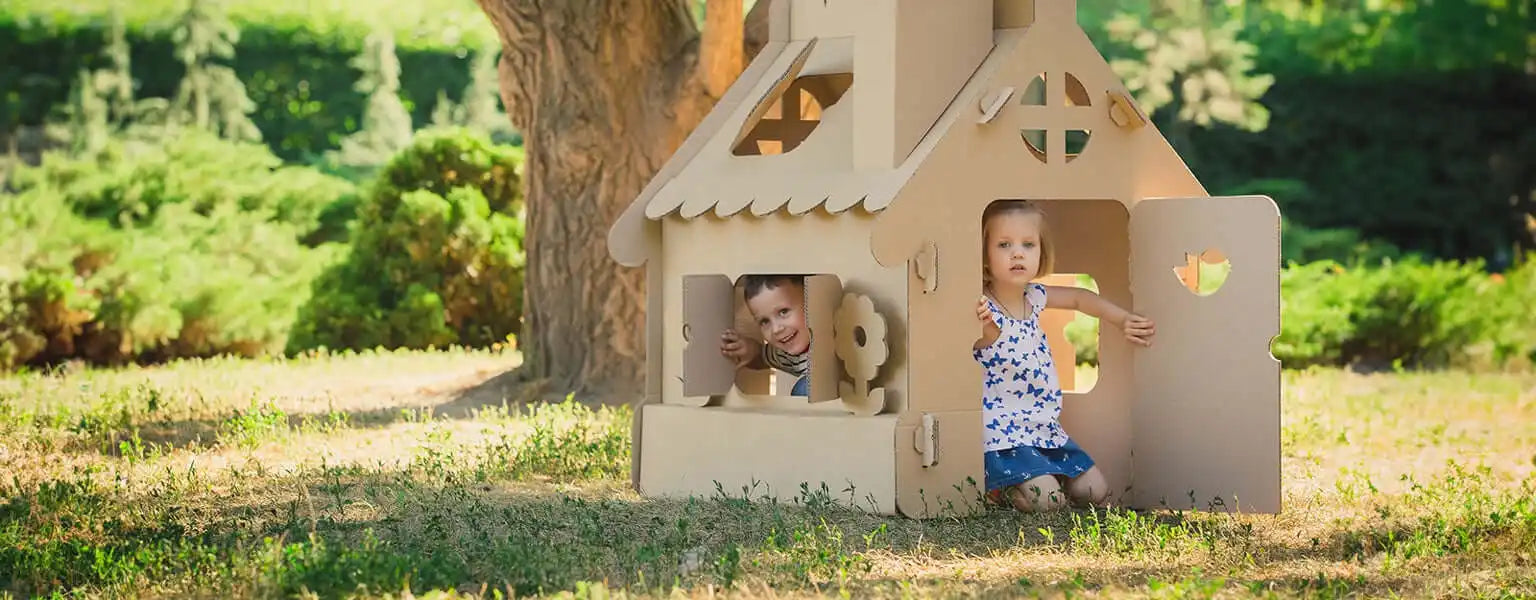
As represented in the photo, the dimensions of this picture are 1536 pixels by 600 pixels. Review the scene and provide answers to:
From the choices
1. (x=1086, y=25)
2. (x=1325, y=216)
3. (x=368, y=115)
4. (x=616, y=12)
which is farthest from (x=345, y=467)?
(x=1086, y=25)

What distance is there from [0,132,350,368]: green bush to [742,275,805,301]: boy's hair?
609 centimetres

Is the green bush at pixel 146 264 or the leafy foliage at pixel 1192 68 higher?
the leafy foliage at pixel 1192 68

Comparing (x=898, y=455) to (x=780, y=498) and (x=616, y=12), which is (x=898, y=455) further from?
(x=616, y=12)

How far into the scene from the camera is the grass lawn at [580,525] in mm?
4398

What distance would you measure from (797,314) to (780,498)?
2.24 feet

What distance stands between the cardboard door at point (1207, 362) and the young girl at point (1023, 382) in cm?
12

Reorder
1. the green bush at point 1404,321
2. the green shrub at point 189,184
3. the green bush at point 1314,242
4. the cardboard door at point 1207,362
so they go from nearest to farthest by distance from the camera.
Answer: the cardboard door at point 1207,362 < the green bush at point 1404,321 < the green shrub at point 189,184 < the green bush at point 1314,242

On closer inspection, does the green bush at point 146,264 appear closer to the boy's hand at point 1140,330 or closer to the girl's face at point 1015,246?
the girl's face at point 1015,246

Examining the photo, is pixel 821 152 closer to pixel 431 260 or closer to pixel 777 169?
pixel 777 169

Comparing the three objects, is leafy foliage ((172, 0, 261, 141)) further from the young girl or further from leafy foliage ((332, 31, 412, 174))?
the young girl

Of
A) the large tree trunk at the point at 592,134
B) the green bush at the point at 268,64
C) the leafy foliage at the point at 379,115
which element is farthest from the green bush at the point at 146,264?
the green bush at the point at 268,64

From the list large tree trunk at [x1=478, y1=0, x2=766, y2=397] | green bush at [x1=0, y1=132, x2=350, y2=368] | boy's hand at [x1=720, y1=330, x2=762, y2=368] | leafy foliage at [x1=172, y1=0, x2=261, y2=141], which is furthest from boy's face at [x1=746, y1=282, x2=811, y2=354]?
leafy foliage at [x1=172, y1=0, x2=261, y2=141]

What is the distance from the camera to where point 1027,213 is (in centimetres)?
585

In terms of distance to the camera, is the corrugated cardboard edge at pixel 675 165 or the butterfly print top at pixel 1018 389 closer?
the butterfly print top at pixel 1018 389
